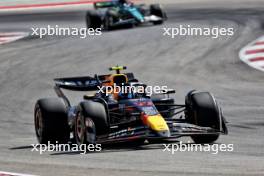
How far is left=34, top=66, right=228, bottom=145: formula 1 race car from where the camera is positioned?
1381 centimetres

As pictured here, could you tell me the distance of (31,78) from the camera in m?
24.3

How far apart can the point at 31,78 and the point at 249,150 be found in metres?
11.9

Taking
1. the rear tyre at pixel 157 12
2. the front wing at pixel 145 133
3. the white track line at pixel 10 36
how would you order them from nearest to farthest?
the front wing at pixel 145 133, the white track line at pixel 10 36, the rear tyre at pixel 157 12

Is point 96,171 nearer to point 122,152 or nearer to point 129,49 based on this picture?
point 122,152
